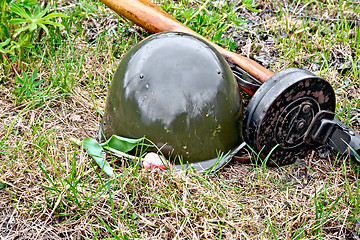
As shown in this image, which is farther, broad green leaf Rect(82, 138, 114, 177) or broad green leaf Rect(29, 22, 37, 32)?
broad green leaf Rect(29, 22, 37, 32)

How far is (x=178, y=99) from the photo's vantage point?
210 centimetres

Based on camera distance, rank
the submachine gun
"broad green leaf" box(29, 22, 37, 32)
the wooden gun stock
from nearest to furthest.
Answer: the submachine gun < "broad green leaf" box(29, 22, 37, 32) < the wooden gun stock

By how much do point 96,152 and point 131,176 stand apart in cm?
28

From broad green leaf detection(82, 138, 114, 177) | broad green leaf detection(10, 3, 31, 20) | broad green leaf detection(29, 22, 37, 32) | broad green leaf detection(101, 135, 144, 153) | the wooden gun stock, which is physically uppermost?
the wooden gun stock

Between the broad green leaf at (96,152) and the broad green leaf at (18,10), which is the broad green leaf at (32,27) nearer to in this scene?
the broad green leaf at (18,10)

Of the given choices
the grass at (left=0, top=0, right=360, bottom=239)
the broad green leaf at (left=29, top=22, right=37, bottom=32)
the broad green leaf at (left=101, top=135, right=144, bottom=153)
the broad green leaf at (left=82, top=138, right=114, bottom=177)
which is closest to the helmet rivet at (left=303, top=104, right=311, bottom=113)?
the grass at (left=0, top=0, right=360, bottom=239)

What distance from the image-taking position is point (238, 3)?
12.5 ft

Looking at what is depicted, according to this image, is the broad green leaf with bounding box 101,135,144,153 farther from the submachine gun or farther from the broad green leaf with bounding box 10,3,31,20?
the broad green leaf with bounding box 10,3,31,20

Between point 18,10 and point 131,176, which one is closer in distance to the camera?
point 131,176

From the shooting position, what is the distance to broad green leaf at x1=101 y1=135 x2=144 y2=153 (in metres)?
2.21

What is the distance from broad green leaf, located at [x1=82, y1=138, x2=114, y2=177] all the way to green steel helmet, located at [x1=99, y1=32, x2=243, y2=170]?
14cm

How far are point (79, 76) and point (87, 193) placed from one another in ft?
4.07

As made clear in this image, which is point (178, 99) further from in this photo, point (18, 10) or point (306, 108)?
point (18, 10)

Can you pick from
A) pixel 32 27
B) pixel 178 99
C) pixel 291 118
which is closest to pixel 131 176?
pixel 178 99
